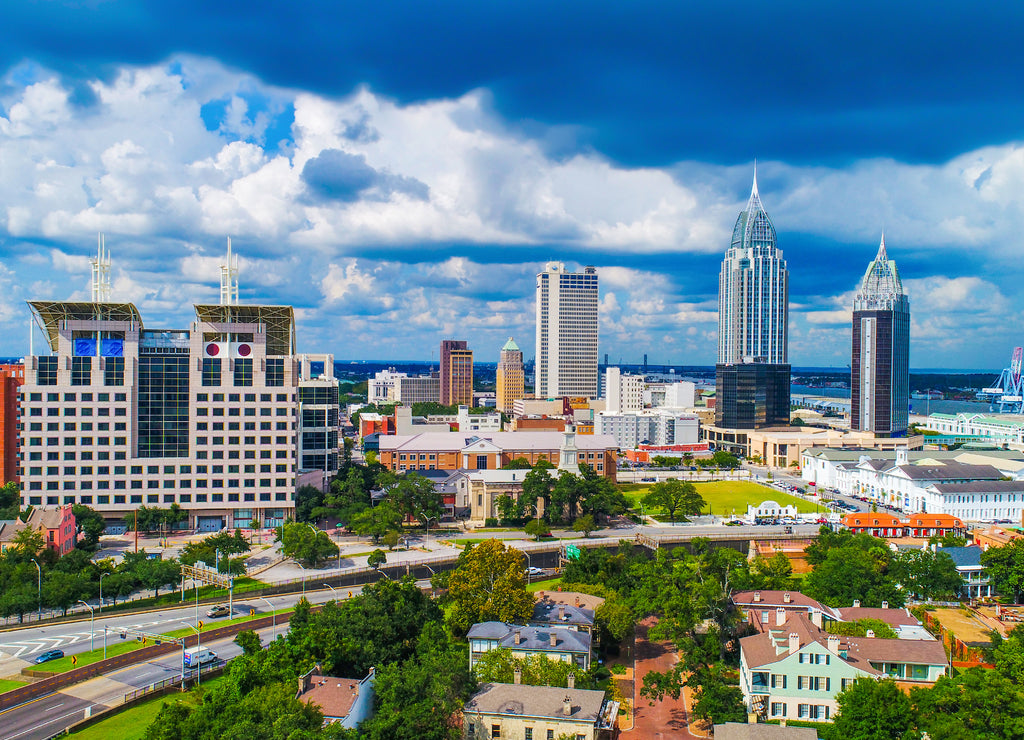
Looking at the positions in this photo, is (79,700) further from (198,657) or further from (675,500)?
(675,500)

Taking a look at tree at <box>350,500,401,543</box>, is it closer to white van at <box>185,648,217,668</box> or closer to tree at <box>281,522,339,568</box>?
tree at <box>281,522,339,568</box>

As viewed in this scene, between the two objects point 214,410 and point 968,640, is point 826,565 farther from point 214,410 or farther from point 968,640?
point 214,410

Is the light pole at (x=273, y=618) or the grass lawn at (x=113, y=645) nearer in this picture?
the grass lawn at (x=113, y=645)

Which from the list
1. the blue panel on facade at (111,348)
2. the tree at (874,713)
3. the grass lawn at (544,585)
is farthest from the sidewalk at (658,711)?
the blue panel on facade at (111,348)

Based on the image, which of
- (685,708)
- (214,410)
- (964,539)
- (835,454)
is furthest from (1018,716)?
(835,454)

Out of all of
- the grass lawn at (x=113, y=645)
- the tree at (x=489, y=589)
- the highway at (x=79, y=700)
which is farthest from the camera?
the tree at (x=489, y=589)

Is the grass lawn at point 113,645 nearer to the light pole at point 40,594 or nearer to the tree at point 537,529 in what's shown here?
the light pole at point 40,594

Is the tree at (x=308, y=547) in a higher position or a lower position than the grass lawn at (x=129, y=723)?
higher

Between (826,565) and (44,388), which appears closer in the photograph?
(826,565)

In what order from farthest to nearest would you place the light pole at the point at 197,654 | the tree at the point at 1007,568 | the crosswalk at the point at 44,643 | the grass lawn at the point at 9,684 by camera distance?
the tree at the point at 1007,568
the crosswalk at the point at 44,643
the light pole at the point at 197,654
the grass lawn at the point at 9,684
